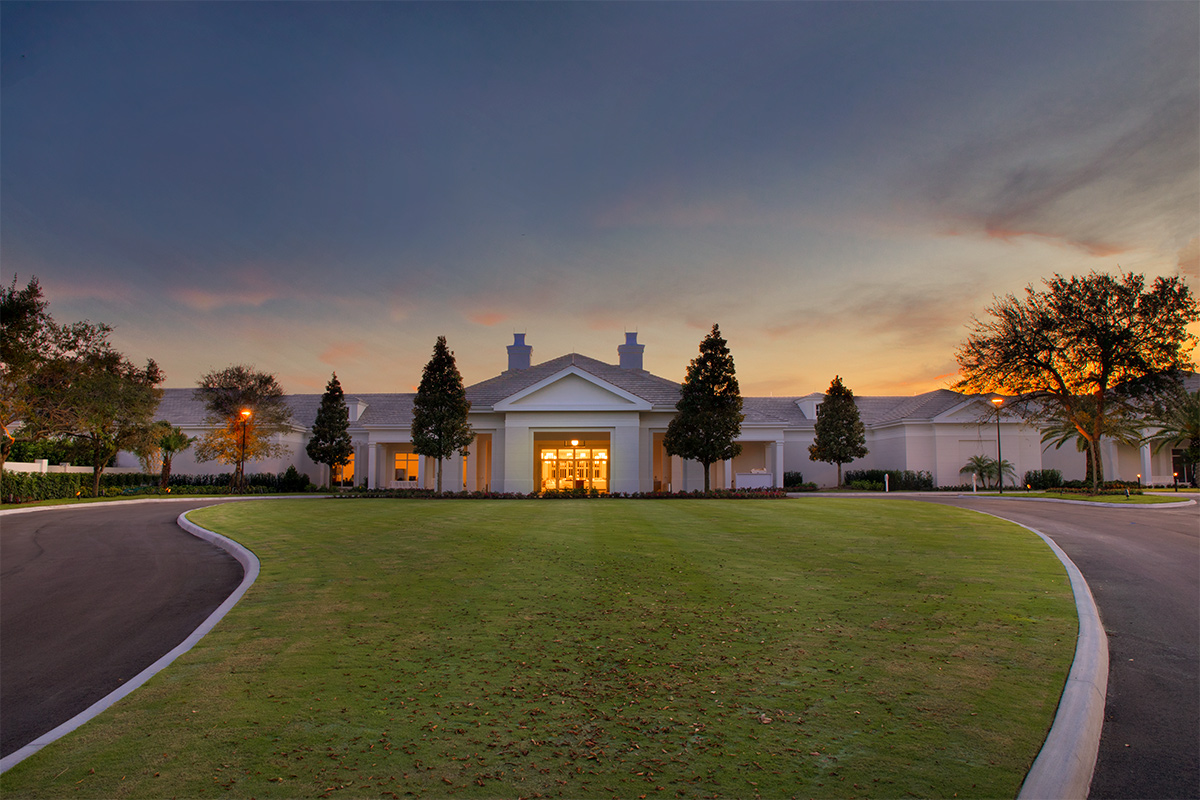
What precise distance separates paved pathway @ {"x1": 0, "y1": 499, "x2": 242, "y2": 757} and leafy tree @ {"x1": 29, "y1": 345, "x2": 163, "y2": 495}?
1811 cm

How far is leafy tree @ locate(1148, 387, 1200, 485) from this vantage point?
112ft

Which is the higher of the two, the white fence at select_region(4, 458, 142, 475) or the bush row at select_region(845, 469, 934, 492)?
the white fence at select_region(4, 458, 142, 475)

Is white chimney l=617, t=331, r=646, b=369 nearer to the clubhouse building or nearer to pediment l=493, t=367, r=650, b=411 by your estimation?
the clubhouse building

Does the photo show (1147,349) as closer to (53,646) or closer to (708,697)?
(708,697)

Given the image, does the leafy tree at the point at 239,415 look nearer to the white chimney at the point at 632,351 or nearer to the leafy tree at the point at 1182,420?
the white chimney at the point at 632,351

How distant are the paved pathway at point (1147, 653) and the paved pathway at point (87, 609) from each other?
25.2ft

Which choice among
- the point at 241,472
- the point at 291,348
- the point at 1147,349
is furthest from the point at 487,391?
the point at 1147,349

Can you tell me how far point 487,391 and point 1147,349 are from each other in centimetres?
3277

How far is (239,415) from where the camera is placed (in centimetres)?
3897

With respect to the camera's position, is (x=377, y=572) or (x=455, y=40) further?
(x=455, y=40)

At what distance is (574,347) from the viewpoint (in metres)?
48.3

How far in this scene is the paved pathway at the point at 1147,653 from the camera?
13.1 feet

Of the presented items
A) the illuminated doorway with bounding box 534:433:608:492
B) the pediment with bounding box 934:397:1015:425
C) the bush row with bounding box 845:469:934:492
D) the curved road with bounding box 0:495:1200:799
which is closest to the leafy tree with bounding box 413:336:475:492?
the illuminated doorway with bounding box 534:433:608:492

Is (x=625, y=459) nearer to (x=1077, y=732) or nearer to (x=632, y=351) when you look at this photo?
(x=632, y=351)
